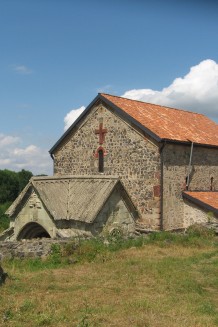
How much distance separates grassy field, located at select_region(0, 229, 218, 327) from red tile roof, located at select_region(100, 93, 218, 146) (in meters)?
6.73

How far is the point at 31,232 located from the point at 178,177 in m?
7.96

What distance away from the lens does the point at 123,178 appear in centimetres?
2084

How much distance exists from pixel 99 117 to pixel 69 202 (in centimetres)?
635

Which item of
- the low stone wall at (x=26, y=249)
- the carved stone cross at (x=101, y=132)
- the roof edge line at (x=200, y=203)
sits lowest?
the low stone wall at (x=26, y=249)

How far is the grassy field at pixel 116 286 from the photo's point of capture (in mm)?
7938

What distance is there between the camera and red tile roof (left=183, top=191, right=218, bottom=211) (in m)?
19.7

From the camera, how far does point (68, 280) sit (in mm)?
10938

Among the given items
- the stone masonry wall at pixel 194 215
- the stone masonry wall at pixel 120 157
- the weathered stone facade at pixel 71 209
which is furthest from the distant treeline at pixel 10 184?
the stone masonry wall at pixel 194 215

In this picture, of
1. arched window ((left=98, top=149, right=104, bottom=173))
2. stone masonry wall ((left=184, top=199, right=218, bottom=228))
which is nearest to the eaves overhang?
arched window ((left=98, top=149, right=104, bottom=173))

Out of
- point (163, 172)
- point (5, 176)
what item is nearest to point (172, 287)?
point (163, 172)

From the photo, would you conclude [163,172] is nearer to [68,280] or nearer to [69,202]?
[69,202]

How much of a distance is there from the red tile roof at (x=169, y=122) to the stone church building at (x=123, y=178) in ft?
0.32

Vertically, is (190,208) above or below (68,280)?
above

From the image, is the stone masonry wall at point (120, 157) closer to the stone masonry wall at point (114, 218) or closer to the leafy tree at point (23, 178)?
the stone masonry wall at point (114, 218)
